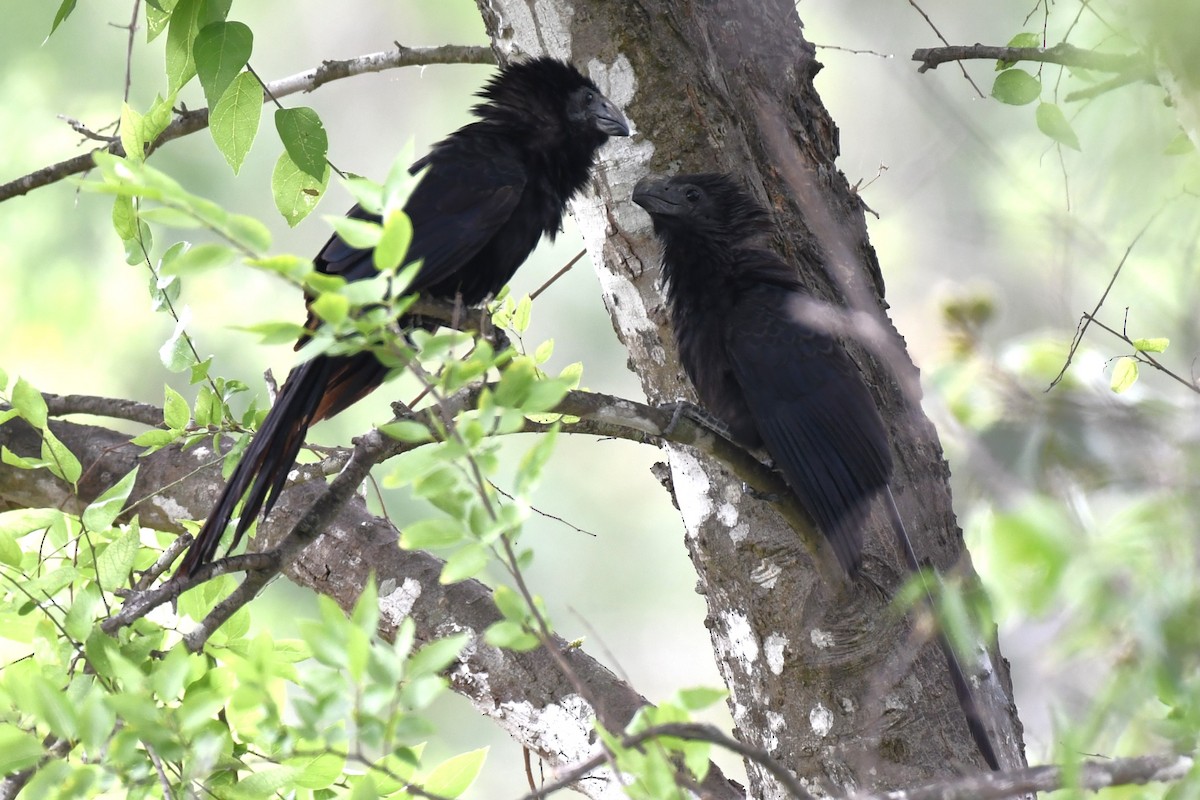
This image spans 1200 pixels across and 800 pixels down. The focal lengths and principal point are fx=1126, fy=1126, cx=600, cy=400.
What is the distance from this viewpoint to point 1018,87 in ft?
8.47

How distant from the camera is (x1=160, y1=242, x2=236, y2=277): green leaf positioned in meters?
1.14

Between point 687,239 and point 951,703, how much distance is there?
119 cm

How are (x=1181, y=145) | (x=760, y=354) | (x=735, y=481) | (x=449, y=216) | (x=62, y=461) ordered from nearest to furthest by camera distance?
(x=1181, y=145)
(x=62, y=461)
(x=735, y=481)
(x=760, y=354)
(x=449, y=216)

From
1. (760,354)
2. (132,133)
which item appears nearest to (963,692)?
(760,354)

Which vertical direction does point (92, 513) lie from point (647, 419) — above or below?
below

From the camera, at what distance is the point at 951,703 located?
235 centimetres

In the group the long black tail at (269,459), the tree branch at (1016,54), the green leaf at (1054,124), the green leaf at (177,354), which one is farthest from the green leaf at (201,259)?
the green leaf at (1054,124)

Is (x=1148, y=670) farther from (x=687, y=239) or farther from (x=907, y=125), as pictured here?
(x=907, y=125)

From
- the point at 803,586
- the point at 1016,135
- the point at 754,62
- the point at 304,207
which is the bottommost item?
the point at 803,586

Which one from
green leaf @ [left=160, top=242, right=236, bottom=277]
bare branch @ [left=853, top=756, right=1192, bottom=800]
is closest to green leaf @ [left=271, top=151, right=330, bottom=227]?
green leaf @ [left=160, top=242, right=236, bottom=277]

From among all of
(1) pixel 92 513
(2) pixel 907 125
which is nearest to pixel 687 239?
(1) pixel 92 513

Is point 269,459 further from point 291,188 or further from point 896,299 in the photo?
point 896,299

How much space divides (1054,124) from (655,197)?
856 mm

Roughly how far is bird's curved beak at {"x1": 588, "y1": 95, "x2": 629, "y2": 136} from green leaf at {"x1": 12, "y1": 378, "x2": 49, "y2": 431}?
55.2 inches
